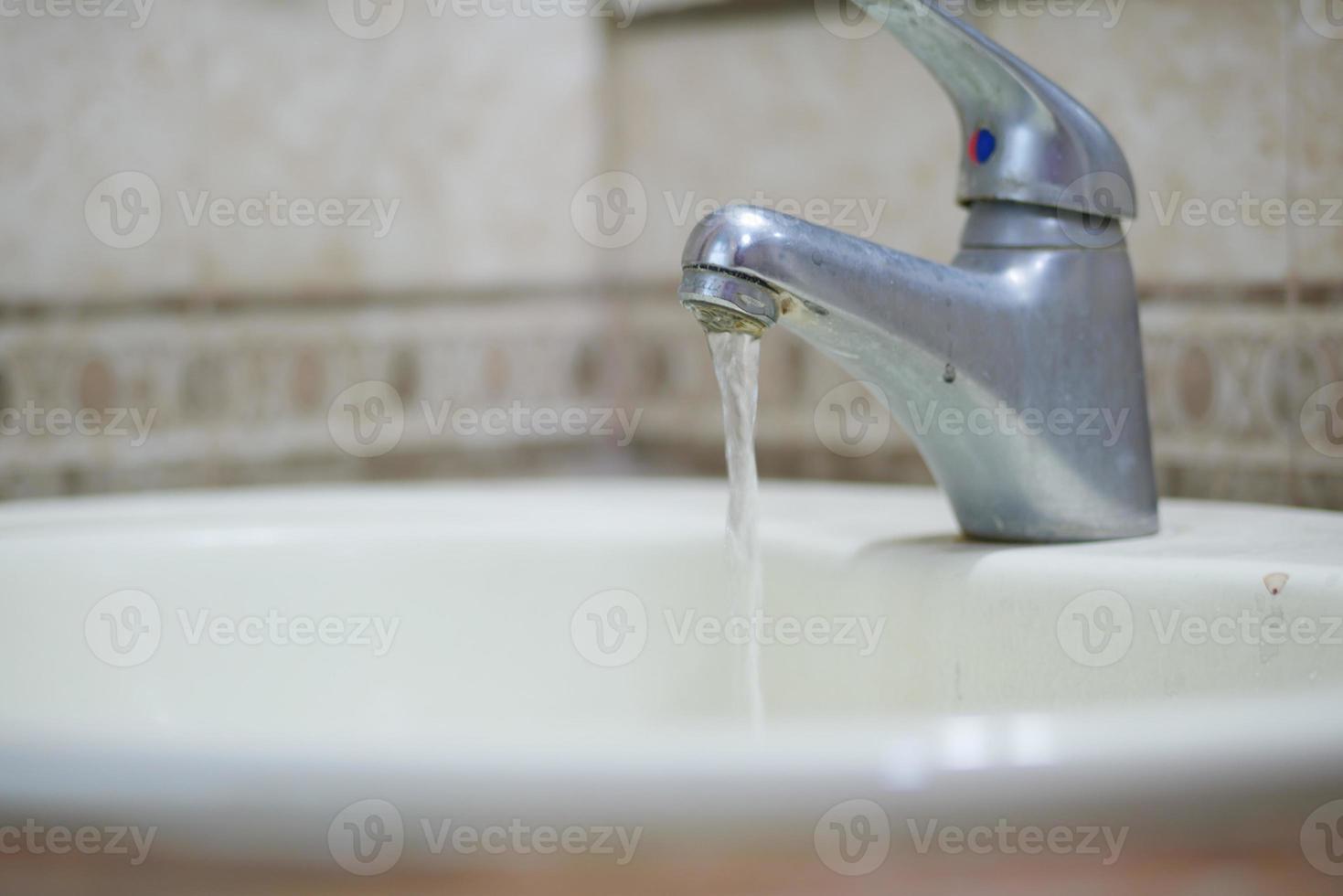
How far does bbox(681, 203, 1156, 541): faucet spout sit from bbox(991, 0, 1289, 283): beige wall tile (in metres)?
0.15

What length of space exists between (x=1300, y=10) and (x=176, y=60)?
60cm

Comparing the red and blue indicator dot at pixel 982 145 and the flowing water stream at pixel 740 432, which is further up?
the red and blue indicator dot at pixel 982 145

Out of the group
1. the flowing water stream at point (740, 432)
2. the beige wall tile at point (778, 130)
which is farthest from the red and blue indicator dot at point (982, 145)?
the beige wall tile at point (778, 130)

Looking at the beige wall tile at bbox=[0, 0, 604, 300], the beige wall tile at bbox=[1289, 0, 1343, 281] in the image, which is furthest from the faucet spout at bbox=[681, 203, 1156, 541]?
the beige wall tile at bbox=[0, 0, 604, 300]

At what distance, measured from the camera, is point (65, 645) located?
585 mm

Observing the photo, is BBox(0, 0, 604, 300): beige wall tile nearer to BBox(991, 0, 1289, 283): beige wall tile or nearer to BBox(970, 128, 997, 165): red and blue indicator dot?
BBox(991, 0, 1289, 283): beige wall tile

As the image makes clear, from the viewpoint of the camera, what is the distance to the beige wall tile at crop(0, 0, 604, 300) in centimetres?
81

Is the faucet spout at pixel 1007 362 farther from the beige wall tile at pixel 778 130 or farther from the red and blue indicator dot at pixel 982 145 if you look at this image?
the beige wall tile at pixel 778 130

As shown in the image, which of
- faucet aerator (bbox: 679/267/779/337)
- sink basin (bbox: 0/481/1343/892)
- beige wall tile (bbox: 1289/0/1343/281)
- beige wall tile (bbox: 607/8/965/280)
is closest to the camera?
sink basin (bbox: 0/481/1343/892)

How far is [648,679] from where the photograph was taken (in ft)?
1.97

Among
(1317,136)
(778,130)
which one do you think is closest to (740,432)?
(1317,136)

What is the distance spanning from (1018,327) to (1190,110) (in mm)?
228

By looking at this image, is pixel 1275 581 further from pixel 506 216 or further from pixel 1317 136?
pixel 506 216

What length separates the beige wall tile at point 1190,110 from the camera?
0.64 m
